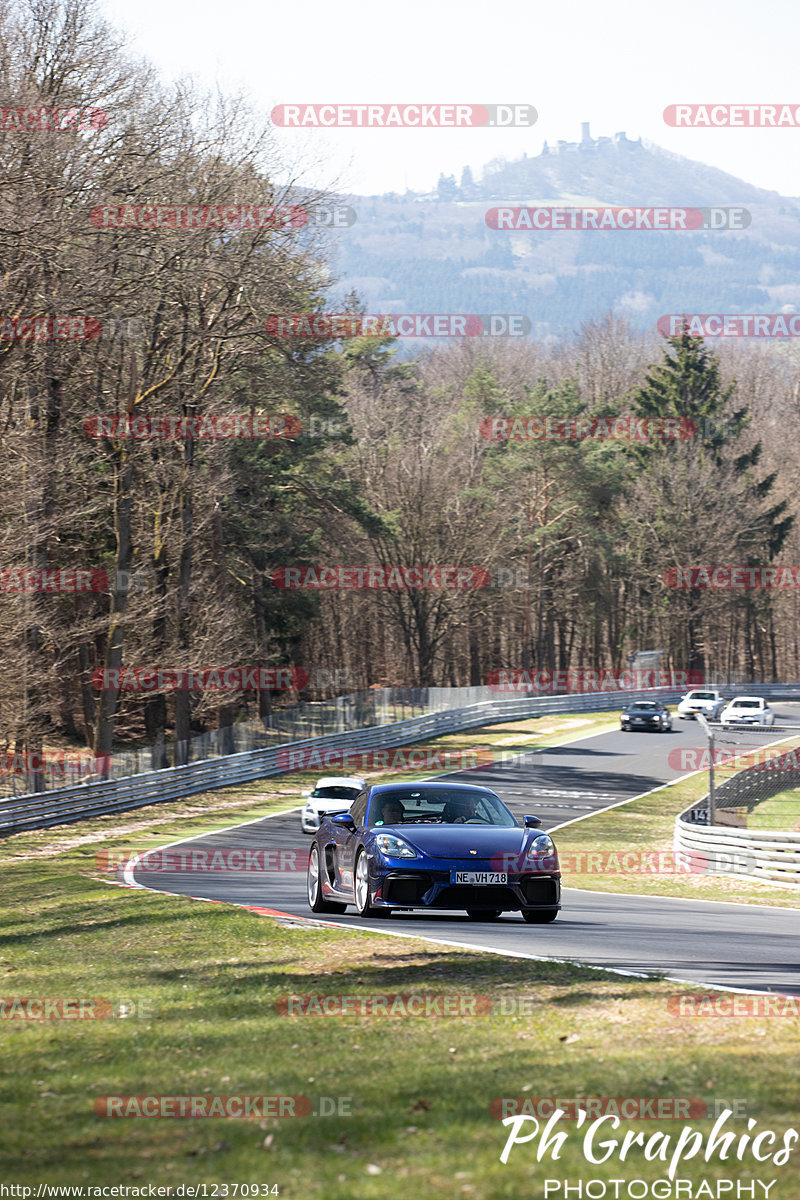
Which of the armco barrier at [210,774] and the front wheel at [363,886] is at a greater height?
the front wheel at [363,886]

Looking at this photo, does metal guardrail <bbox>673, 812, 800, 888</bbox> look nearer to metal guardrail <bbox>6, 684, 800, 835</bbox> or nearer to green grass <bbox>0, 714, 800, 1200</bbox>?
green grass <bbox>0, 714, 800, 1200</bbox>

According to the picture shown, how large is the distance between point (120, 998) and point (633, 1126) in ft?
16.1

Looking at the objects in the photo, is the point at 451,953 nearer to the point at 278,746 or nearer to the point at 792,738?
the point at 278,746

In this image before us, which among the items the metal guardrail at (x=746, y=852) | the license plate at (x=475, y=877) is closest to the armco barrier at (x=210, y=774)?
the metal guardrail at (x=746, y=852)

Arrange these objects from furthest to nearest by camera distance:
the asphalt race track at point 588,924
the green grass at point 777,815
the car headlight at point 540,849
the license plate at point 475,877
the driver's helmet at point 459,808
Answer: the green grass at point 777,815
the driver's helmet at point 459,808
the car headlight at point 540,849
the license plate at point 475,877
the asphalt race track at point 588,924

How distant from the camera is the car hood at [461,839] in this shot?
1162cm

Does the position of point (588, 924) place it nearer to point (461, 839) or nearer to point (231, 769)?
point (461, 839)

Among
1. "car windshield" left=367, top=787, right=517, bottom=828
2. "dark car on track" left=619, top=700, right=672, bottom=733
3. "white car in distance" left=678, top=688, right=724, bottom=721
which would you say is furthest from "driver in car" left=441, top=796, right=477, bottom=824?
"white car in distance" left=678, top=688, right=724, bottom=721

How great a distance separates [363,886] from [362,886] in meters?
0.05

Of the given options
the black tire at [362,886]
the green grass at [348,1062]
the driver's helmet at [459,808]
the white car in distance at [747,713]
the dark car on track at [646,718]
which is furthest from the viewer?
the dark car on track at [646,718]

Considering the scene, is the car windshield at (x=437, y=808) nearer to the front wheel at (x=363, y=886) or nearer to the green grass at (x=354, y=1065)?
the front wheel at (x=363, y=886)

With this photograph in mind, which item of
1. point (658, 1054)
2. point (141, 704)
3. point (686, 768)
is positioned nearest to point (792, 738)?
point (686, 768)

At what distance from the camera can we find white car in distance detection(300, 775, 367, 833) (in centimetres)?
3012

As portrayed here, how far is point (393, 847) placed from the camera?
11.7m
